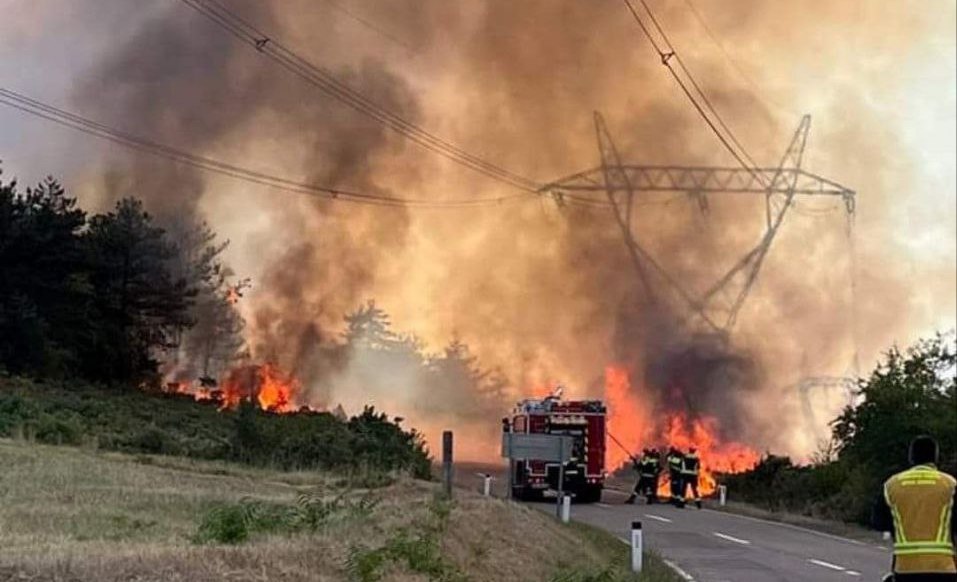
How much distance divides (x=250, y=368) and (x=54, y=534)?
41.7 metres

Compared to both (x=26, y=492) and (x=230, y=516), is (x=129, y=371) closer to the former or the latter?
(x=26, y=492)

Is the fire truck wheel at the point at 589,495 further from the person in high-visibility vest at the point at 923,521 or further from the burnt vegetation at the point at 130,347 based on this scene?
the person in high-visibility vest at the point at 923,521

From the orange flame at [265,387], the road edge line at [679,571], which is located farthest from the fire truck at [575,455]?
the orange flame at [265,387]

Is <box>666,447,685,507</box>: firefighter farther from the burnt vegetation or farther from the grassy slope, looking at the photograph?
the grassy slope

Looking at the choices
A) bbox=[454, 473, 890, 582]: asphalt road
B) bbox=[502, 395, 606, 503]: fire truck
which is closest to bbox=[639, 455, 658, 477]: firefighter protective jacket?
bbox=[502, 395, 606, 503]: fire truck

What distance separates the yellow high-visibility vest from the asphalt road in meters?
9.10

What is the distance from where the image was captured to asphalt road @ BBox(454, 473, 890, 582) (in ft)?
59.1

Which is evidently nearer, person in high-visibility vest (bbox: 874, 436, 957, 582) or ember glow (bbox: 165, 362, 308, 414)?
person in high-visibility vest (bbox: 874, 436, 957, 582)

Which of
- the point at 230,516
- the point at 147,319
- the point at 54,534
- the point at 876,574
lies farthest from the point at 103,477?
the point at 147,319

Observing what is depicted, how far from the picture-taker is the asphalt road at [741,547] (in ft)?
59.1

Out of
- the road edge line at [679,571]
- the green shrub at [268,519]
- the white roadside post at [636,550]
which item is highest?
the green shrub at [268,519]

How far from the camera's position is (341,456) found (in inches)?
1503

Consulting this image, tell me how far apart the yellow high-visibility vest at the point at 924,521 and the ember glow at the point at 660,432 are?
1648 inches

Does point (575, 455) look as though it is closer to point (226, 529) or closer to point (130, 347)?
point (226, 529)
